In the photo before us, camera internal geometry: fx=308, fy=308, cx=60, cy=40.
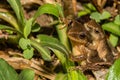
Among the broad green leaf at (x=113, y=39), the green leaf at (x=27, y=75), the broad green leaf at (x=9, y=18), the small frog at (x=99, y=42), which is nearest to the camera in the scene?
the green leaf at (x=27, y=75)

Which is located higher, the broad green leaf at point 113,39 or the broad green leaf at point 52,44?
the broad green leaf at point 52,44

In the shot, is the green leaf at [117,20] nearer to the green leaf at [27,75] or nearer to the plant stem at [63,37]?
the plant stem at [63,37]

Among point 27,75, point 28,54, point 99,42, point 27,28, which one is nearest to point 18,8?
point 27,28

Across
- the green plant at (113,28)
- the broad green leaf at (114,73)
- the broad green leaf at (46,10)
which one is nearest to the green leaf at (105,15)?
the green plant at (113,28)

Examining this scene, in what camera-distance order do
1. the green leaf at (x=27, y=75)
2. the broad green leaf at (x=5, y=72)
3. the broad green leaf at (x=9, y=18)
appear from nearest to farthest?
the broad green leaf at (x=5, y=72)
the green leaf at (x=27, y=75)
the broad green leaf at (x=9, y=18)

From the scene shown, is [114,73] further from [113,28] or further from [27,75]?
[113,28]

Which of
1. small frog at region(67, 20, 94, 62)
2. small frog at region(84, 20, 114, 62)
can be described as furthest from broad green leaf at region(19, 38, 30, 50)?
small frog at region(84, 20, 114, 62)

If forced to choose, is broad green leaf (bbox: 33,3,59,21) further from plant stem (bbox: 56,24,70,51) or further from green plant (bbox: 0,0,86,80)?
plant stem (bbox: 56,24,70,51)
